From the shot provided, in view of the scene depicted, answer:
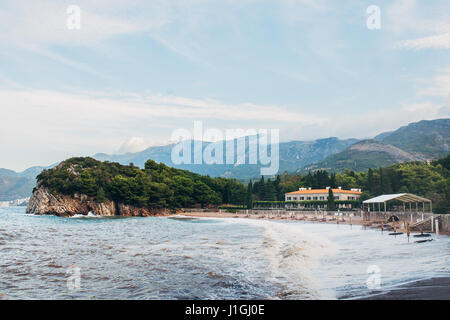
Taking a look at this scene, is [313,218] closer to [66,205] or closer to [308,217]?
[308,217]

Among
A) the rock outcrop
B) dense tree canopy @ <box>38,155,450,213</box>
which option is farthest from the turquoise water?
the rock outcrop

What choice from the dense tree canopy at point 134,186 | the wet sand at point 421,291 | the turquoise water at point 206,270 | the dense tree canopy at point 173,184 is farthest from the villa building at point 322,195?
the wet sand at point 421,291

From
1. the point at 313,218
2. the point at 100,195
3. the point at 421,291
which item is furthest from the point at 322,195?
the point at 421,291

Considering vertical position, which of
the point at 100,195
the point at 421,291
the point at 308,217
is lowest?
the point at 308,217

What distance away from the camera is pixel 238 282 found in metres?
11.6

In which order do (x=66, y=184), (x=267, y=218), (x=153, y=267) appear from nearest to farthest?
(x=153, y=267) < (x=267, y=218) < (x=66, y=184)

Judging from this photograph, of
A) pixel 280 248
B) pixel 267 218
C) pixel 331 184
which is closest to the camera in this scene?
pixel 280 248

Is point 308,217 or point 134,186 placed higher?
point 134,186

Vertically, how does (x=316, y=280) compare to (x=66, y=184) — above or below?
below

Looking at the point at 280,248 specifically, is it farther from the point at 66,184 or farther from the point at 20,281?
the point at 66,184

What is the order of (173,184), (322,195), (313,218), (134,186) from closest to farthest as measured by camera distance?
(313,218) < (134,186) < (322,195) < (173,184)

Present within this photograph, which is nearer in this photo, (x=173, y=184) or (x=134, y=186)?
(x=134, y=186)
